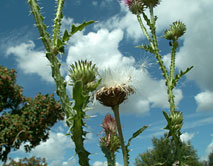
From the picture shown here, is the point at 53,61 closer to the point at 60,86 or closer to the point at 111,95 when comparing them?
the point at 60,86

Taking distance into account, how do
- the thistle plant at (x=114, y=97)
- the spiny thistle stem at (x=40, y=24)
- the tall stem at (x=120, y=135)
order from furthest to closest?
the thistle plant at (x=114, y=97) < the tall stem at (x=120, y=135) < the spiny thistle stem at (x=40, y=24)

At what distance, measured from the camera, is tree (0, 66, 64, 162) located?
1530 cm

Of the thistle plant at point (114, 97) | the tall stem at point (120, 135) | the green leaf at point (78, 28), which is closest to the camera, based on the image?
the green leaf at point (78, 28)

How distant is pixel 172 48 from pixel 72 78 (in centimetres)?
378

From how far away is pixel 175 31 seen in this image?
5414 millimetres

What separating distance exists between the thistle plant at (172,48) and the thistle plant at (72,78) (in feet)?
7.81

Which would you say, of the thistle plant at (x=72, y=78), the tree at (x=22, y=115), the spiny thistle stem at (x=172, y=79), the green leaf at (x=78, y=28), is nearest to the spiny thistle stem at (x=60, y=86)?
the thistle plant at (x=72, y=78)

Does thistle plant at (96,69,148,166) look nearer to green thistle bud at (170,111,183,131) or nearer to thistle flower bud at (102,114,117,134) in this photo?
thistle flower bud at (102,114,117,134)

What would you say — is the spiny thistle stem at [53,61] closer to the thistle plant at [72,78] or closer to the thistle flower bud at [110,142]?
the thistle plant at [72,78]

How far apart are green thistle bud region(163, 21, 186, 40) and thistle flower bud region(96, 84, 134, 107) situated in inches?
132

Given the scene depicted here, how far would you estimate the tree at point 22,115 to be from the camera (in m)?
15.3

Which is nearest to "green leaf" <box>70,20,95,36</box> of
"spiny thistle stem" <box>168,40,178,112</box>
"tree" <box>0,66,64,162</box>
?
"spiny thistle stem" <box>168,40,178,112</box>

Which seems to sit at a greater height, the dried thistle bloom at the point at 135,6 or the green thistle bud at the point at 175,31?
the dried thistle bloom at the point at 135,6

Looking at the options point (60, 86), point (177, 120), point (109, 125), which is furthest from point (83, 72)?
point (177, 120)
